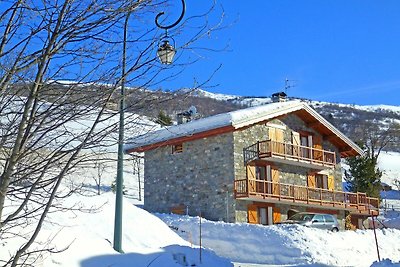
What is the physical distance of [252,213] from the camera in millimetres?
27281

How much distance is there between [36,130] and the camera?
3812 millimetres

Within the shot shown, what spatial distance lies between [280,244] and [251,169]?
714cm

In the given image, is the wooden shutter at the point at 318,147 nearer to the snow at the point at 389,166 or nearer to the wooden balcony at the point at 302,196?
the wooden balcony at the point at 302,196

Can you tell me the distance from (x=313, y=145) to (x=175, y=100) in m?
29.1

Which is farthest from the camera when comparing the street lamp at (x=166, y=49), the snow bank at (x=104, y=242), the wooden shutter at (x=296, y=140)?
the wooden shutter at (x=296, y=140)

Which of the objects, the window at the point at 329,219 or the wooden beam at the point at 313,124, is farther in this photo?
the wooden beam at the point at 313,124

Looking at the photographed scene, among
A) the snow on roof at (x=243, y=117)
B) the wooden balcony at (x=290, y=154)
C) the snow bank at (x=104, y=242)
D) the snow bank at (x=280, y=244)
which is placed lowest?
the snow bank at (x=280, y=244)

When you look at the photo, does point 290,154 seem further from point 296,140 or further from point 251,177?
point 251,177

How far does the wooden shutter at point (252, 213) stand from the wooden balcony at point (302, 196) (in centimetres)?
48

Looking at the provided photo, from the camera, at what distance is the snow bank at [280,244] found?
813 inches

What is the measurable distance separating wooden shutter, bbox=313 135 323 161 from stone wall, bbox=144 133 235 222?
695cm

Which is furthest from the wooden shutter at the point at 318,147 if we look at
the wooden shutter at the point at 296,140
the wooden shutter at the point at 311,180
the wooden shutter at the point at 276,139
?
the wooden shutter at the point at 276,139

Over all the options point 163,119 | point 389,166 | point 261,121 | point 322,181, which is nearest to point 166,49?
point 163,119

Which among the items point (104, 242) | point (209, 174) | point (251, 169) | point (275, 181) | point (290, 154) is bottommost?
point (104, 242)
